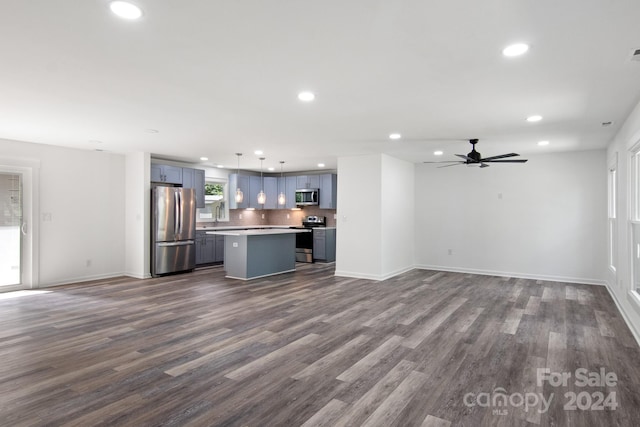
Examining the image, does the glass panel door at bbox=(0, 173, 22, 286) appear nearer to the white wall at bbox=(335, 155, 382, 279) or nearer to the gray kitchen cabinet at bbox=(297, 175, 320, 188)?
the white wall at bbox=(335, 155, 382, 279)

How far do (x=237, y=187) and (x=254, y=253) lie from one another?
305 cm

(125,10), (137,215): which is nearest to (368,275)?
(137,215)

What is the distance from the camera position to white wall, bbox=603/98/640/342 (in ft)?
12.6

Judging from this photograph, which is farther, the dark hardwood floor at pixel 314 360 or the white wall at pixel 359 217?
the white wall at pixel 359 217

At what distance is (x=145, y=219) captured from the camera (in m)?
7.02

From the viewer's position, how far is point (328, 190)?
9.47 metres

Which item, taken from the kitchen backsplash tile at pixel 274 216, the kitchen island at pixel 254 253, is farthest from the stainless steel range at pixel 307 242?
the kitchen island at pixel 254 253

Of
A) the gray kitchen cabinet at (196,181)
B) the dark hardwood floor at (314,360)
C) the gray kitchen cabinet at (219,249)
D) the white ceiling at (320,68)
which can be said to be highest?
the white ceiling at (320,68)

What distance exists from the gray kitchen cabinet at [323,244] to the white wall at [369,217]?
1.82 metres

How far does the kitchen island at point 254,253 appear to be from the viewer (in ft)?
22.6

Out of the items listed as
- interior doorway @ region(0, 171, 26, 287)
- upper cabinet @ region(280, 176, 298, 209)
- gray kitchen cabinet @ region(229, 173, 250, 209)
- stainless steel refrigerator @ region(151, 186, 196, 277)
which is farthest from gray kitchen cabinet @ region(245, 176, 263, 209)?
interior doorway @ region(0, 171, 26, 287)

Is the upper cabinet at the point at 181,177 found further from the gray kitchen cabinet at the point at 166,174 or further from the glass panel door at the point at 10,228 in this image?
the glass panel door at the point at 10,228

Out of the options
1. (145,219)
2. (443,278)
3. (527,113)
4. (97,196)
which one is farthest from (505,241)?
(97,196)

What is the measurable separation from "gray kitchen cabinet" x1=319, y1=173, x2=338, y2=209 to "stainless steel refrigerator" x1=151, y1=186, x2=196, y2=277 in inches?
131
